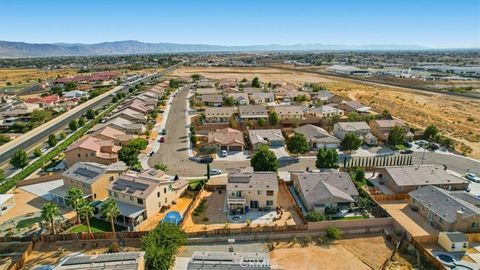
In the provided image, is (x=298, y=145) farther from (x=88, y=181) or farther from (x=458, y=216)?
(x=88, y=181)

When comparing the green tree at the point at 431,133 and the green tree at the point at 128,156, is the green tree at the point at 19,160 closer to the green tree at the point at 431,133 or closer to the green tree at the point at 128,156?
the green tree at the point at 128,156

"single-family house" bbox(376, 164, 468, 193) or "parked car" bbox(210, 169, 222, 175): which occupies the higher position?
"single-family house" bbox(376, 164, 468, 193)

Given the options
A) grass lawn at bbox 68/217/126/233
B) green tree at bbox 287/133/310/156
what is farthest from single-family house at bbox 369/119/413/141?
grass lawn at bbox 68/217/126/233

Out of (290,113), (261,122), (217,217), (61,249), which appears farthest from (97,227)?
(290,113)

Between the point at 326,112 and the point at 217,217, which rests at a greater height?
the point at 326,112

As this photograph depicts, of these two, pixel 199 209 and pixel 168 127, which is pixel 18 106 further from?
pixel 199 209

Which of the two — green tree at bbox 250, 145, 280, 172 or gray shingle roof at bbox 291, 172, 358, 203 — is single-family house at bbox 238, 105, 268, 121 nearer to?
green tree at bbox 250, 145, 280, 172

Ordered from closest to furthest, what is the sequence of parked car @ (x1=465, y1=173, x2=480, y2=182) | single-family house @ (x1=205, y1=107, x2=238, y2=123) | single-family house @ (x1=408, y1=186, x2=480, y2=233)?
single-family house @ (x1=408, y1=186, x2=480, y2=233)
parked car @ (x1=465, y1=173, x2=480, y2=182)
single-family house @ (x1=205, y1=107, x2=238, y2=123)
